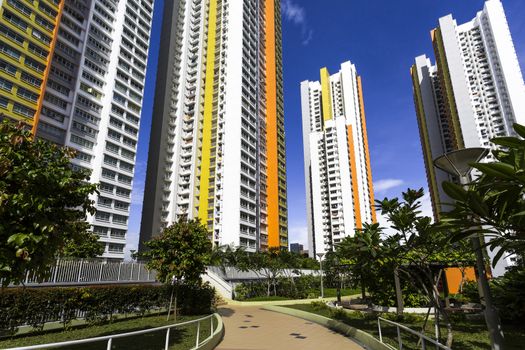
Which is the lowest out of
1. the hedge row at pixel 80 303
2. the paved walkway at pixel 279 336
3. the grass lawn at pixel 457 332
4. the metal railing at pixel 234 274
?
the paved walkway at pixel 279 336

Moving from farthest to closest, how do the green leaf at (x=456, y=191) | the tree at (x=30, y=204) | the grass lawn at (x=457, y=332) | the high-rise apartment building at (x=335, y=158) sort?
the high-rise apartment building at (x=335, y=158)
the grass lawn at (x=457, y=332)
the tree at (x=30, y=204)
the green leaf at (x=456, y=191)


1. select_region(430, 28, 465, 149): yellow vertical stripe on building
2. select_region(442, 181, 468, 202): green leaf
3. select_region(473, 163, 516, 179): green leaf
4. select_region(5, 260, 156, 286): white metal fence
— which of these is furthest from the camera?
select_region(430, 28, 465, 149): yellow vertical stripe on building

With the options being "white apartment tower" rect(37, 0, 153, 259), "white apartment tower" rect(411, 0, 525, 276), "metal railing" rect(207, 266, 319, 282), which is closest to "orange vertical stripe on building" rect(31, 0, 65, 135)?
"white apartment tower" rect(37, 0, 153, 259)

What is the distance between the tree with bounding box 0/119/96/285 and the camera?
20.2 feet

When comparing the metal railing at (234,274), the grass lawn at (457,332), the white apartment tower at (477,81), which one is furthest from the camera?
the white apartment tower at (477,81)

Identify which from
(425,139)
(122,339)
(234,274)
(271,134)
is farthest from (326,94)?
(122,339)

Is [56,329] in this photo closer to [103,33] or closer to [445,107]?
[103,33]

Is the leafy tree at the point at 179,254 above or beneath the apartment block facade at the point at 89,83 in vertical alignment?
beneath

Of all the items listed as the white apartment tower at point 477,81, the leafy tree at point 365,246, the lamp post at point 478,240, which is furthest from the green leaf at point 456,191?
the white apartment tower at point 477,81

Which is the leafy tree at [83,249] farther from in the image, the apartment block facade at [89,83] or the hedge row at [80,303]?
the apartment block facade at [89,83]

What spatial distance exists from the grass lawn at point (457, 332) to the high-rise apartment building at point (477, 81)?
67097 mm

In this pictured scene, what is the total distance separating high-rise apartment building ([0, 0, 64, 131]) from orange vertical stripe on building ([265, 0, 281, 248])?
46.4m

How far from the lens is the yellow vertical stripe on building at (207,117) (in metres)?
65.1

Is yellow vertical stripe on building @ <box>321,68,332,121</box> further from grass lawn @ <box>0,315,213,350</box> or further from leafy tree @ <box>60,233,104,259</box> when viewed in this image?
grass lawn @ <box>0,315,213,350</box>
